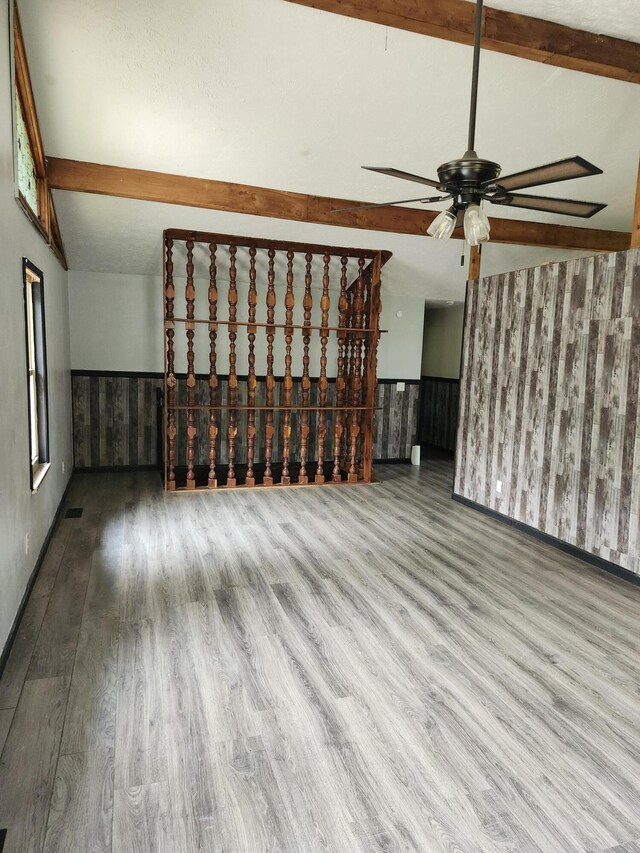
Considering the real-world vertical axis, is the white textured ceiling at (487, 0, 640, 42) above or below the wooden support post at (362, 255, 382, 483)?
above

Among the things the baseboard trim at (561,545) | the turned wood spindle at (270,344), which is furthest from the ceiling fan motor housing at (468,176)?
the turned wood spindle at (270,344)

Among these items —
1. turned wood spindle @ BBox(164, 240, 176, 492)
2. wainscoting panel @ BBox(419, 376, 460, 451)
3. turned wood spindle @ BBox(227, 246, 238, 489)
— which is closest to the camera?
turned wood spindle @ BBox(164, 240, 176, 492)

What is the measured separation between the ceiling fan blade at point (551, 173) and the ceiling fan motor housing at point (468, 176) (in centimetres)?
4

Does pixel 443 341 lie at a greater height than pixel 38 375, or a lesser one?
greater

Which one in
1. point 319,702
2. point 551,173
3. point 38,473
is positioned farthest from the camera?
point 38,473

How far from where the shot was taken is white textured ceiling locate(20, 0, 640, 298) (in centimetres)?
327

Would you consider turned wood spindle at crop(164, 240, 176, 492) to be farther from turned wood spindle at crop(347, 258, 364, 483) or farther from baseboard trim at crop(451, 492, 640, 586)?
baseboard trim at crop(451, 492, 640, 586)

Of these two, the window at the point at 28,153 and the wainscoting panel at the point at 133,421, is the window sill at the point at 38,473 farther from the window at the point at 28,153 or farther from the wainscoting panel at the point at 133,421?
the wainscoting panel at the point at 133,421

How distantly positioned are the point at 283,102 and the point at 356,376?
2985 millimetres

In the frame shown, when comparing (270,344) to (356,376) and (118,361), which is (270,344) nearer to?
(356,376)

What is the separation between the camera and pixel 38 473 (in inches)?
143

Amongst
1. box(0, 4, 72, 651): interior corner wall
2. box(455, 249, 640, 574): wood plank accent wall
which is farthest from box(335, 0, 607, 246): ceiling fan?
box(0, 4, 72, 651): interior corner wall

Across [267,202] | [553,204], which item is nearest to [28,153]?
[267,202]

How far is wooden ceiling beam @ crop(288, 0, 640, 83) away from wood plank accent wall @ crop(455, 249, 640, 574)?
49.3 inches
